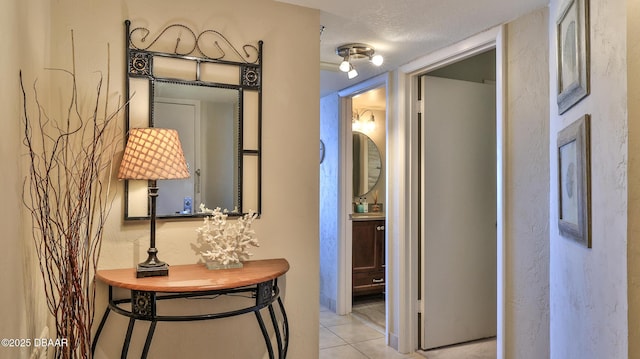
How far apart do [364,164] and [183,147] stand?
10.4 feet

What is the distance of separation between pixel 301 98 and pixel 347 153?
6.27 ft

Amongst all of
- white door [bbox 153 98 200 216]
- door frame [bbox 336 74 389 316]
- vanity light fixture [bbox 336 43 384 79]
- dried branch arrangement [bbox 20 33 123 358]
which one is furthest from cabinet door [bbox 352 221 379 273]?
dried branch arrangement [bbox 20 33 123 358]

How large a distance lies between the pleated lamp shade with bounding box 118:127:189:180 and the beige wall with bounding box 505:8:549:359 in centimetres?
183

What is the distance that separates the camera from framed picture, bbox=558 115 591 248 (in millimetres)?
1466

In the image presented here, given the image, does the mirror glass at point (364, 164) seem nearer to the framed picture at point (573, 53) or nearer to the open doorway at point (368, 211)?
the open doorway at point (368, 211)

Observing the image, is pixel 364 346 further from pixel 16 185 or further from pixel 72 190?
pixel 16 185

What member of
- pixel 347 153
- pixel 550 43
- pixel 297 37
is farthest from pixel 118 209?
pixel 347 153

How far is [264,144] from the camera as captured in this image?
7.30 feet

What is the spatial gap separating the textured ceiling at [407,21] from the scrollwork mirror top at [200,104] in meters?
0.51

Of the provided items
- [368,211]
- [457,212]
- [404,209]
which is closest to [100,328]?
[404,209]

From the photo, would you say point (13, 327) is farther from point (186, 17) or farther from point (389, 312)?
point (389, 312)

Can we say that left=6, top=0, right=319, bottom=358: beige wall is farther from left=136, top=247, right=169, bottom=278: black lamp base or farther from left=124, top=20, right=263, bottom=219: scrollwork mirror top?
left=136, top=247, right=169, bottom=278: black lamp base

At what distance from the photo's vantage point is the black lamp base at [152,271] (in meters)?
1.77

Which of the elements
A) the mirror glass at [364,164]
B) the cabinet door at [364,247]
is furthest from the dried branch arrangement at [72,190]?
the mirror glass at [364,164]
